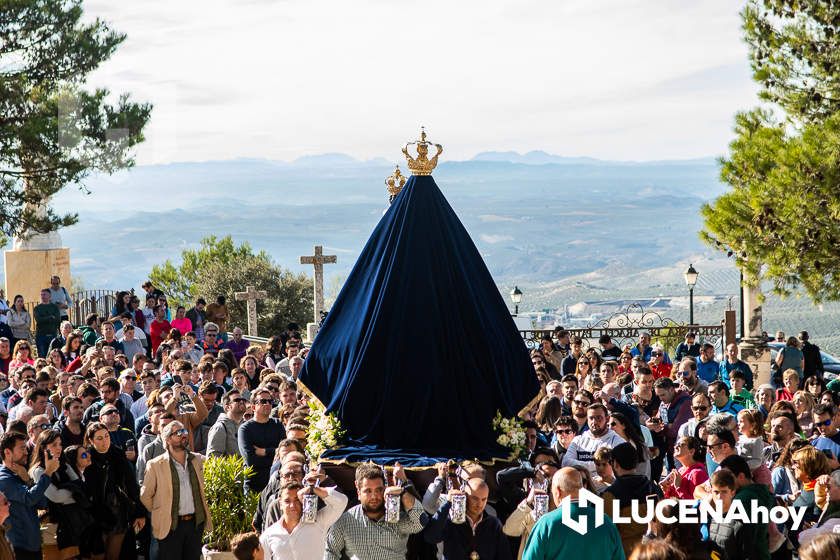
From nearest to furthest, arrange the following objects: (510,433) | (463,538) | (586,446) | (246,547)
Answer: (246,547) → (463,538) → (510,433) → (586,446)

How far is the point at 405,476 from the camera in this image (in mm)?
8531

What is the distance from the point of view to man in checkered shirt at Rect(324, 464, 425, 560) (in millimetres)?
7492

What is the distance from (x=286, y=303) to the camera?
139 ft

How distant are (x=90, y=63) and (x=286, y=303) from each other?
16.6m

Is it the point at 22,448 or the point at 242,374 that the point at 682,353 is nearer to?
the point at 242,374

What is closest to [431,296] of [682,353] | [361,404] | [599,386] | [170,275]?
[361,404]

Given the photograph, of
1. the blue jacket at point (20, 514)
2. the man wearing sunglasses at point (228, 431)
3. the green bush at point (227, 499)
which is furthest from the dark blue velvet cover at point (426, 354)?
the blue jacket at point (20, 514)

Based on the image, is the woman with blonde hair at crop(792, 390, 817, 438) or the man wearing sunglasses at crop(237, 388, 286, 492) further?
the woman with blonde hair at crop(792, 390, 817, 438)

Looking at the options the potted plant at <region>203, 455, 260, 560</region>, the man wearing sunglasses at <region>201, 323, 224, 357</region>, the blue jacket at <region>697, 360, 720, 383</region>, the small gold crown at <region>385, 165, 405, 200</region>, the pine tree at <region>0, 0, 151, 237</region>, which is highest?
the pine tree at <region>0, 0, 151, 237</region>

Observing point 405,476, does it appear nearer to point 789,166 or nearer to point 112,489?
point 112,489

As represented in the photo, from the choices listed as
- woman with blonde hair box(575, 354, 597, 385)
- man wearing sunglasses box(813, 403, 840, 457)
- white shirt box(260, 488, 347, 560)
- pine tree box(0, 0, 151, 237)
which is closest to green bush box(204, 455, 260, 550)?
white shirt box(260, 488, 347, 560)

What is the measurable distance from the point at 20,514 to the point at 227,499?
186 centimetres

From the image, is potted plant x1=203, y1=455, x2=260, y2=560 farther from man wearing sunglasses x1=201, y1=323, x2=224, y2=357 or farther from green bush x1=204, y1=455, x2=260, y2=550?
man wearing sunglasses x1=201, y1=323, x2=224, y2=357

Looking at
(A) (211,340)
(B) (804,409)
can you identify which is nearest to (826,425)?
(B) (804,409)
